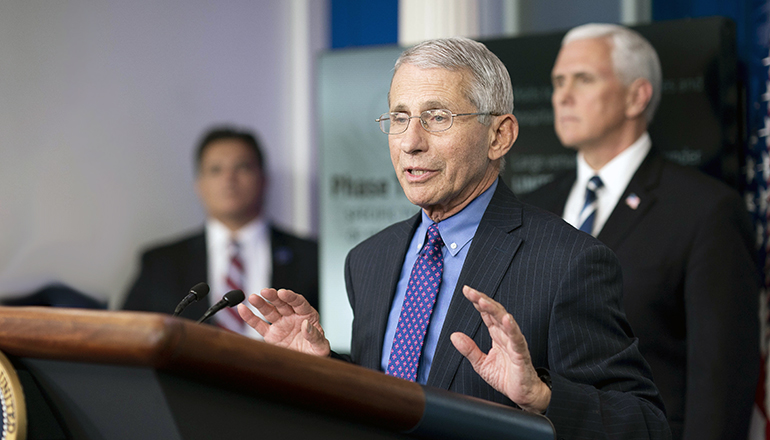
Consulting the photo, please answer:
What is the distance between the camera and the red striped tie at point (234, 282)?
4629mm

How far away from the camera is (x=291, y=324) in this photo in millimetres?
1496

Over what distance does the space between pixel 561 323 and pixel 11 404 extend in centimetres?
94

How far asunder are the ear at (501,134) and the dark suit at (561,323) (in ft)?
0.45

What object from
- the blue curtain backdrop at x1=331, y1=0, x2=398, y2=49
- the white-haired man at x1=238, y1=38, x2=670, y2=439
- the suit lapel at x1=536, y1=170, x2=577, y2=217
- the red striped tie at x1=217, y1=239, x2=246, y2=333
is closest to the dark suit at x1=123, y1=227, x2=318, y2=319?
the red striped tie at x1=217, y1=239, x2=246, y2=333

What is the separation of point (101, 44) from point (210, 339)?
16.4 feet

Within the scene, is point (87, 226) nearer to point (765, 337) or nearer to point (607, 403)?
point (765, 337)

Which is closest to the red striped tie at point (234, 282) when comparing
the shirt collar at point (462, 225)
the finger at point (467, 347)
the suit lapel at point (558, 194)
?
the suit lapel at point (558, 194)

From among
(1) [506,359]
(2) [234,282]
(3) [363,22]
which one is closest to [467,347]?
(1) [506,359]

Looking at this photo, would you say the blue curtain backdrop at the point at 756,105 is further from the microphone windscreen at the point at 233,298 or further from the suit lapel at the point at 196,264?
the suit lapel at the point at 196,264

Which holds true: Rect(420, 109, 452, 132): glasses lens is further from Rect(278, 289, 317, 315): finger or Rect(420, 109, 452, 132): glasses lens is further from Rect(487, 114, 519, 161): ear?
Rect(278, 289, 317, 315): finger

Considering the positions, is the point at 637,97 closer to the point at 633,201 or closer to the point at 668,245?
the point at 633,201

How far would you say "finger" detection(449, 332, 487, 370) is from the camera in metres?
1.14

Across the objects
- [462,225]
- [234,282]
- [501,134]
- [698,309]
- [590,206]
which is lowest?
[234,282]

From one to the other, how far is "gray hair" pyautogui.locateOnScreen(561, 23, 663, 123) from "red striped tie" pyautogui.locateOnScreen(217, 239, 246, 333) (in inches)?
104
